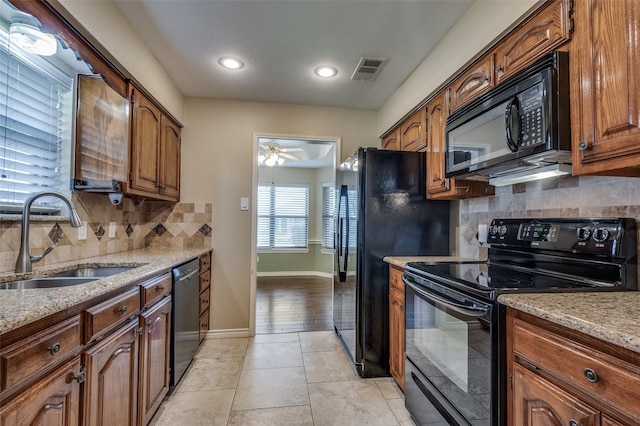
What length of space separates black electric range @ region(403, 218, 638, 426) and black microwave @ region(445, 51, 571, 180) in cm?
36

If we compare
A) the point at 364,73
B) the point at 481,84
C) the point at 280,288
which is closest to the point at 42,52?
the point at 364,73

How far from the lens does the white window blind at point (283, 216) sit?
6367 mm

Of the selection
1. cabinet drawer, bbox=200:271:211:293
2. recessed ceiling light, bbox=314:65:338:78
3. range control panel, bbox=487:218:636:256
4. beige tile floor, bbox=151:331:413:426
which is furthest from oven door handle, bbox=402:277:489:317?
cabinet drawer, bbox=200:271:211:293

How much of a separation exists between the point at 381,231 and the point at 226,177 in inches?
67.1

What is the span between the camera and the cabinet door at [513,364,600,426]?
82cm

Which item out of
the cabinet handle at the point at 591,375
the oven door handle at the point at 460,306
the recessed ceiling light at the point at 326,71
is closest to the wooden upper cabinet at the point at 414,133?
the recessed ceiling light at the point at 326,71

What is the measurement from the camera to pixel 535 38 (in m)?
1.35

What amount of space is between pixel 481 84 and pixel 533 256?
0.99 metres

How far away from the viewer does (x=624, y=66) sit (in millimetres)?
988

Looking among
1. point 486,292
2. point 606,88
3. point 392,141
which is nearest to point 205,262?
point 392,141

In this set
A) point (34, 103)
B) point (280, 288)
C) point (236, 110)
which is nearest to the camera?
point (34, 103)

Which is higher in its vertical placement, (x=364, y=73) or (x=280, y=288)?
(x=364, y=73)

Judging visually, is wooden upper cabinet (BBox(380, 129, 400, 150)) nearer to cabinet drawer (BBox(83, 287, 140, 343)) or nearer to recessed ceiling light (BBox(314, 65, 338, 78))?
recessed ceiling light (BBox(314, 65, 338, 78))

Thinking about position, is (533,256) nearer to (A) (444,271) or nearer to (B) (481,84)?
(A) (444,271)
